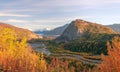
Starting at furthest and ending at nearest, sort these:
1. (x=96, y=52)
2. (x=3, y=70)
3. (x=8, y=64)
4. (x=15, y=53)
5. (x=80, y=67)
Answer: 1. (x=96, y=52)
2. (x=80, y=67)
3. (x=15, y=53)
4. (x=8, y=64)
5. (x=3, y=70)

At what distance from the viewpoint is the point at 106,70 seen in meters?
60.3

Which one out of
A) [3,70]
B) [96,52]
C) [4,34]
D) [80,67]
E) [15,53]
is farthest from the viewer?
[96,52]

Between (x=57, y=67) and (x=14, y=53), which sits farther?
(x=14, y=53)

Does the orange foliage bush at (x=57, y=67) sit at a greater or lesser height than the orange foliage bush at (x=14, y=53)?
lesser

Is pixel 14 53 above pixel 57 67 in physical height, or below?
above

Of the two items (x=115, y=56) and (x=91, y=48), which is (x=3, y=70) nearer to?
(x=115, y=56)

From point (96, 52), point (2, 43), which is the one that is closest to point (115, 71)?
point (2, 43)

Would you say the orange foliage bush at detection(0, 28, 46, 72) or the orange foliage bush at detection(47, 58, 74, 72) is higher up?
the orange foliage bush at detection(0, 28, 46, 72)

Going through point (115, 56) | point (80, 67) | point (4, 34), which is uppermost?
point (4, 34)

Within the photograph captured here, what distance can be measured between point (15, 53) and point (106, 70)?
120 feet

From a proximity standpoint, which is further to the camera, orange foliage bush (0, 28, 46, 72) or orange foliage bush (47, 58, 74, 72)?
orange foliage bush (0, 28, 46, 72)

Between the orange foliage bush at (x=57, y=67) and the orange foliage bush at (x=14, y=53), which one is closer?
the orange foliage bush at (x=57, y=67)

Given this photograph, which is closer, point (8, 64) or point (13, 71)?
point (13, 71)

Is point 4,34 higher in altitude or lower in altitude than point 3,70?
higher
